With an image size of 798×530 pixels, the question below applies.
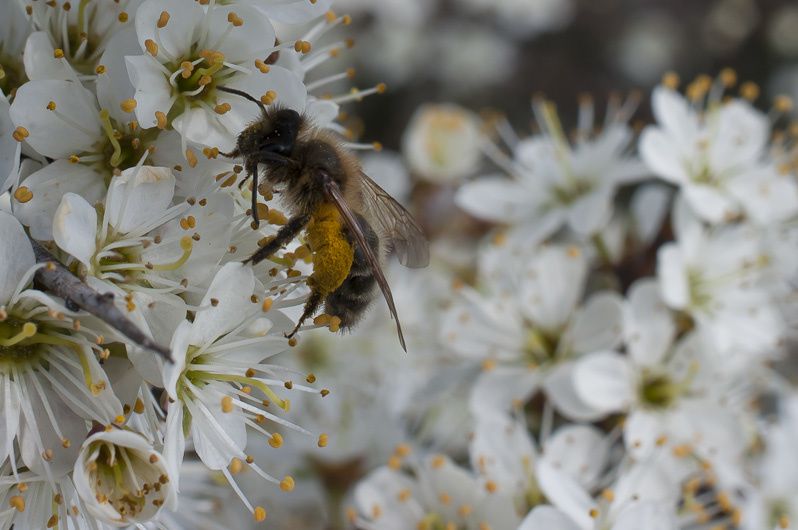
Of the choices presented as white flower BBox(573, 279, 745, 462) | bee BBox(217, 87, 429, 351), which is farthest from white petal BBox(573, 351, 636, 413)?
bee BBox(217, 87, 429, 351)

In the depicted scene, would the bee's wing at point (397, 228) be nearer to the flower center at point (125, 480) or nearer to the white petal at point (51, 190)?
the white petal at point (51, 190)

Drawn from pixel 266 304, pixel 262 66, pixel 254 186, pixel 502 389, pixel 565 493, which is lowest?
pixel 502 389

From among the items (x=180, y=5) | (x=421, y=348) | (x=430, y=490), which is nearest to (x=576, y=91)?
(x=421, y=348)

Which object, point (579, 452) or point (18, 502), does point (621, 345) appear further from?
point (18, 502)

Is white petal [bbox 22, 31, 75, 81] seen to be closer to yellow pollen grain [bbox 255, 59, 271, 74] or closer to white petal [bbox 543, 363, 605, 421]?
yellow pollen grain [bbox 255, 59, 271, 74]

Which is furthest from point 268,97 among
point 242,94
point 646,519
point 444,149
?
point 444,149
